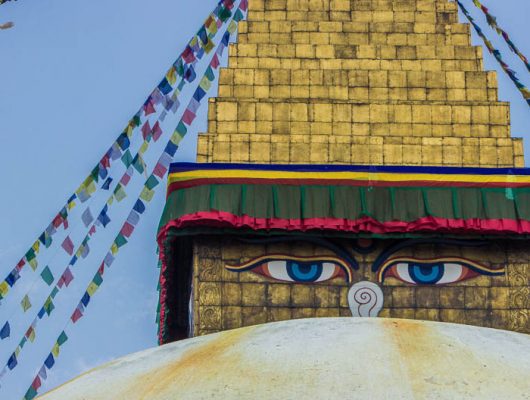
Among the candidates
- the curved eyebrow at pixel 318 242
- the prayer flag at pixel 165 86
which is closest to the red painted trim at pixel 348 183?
the curved eyebrow at pixel 318 242

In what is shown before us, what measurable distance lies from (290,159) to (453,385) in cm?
574

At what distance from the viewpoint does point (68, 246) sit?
1471cm

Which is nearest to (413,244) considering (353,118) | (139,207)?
(353,118)

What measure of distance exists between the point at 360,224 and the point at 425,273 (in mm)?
934

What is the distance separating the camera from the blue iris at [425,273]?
1350 cm

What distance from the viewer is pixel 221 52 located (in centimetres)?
1536

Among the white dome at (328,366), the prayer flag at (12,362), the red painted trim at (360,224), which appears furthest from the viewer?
the prayer flag at (12,362)

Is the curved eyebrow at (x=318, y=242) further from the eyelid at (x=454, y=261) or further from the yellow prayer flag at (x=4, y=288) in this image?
the yellow prayer flag at (x=4, y=288)

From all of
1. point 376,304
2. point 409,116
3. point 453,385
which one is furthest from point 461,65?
point 453,385

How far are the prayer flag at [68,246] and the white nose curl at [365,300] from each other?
11.2 feet

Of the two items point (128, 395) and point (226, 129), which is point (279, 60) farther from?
point (128, 395)

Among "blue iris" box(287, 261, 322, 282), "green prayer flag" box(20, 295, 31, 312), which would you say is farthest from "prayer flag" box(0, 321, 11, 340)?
"blue iris" box(287, 261, 322, 282)

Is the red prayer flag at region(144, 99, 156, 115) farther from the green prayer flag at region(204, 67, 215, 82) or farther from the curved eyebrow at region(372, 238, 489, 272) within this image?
the curved eyebrow at region(372, 238, 489, 272)

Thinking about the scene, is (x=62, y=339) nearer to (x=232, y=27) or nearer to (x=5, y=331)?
(x=5, y=331)
